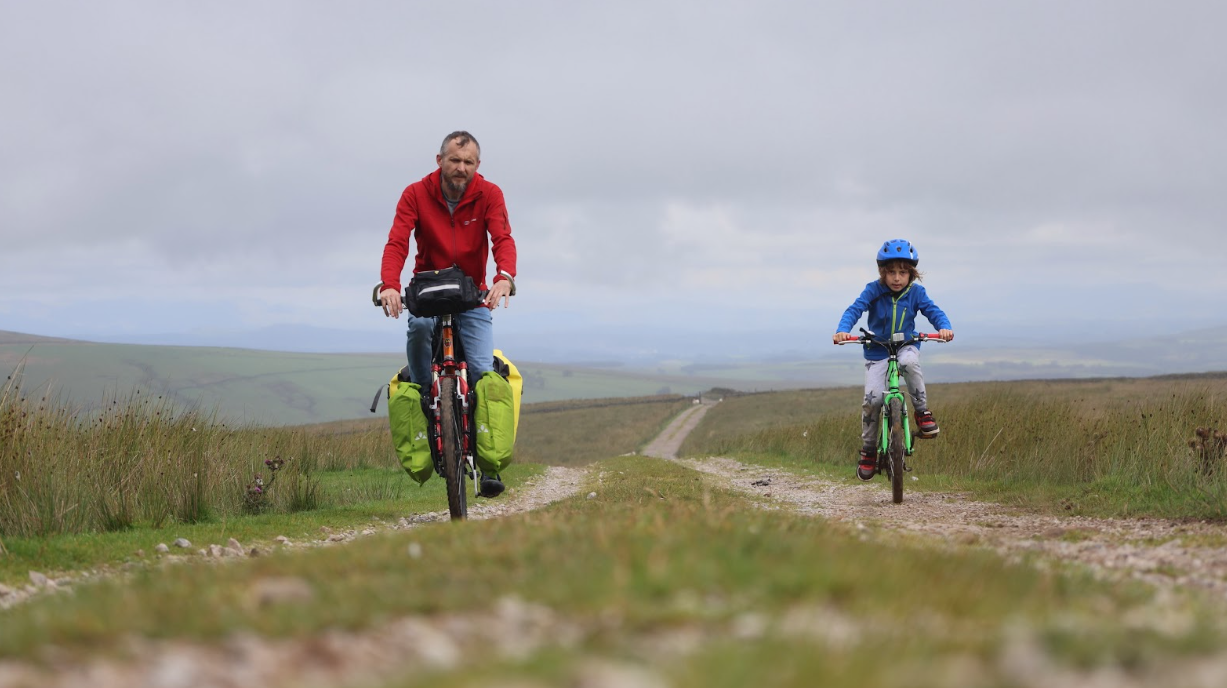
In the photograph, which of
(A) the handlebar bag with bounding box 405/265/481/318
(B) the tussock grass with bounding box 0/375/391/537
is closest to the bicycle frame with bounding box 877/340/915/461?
(A) the handlebar bag with bounding box 405/265/481/318

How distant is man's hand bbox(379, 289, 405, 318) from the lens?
7403 millimetres

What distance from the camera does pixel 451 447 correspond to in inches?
307

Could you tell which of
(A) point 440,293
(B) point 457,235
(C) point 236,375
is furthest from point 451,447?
(C) point 236,375

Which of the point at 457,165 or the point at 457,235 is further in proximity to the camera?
the point at 457,235

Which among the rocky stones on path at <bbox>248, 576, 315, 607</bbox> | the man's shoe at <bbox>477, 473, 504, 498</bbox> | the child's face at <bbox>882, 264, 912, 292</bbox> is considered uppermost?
the child's face at <bbox>882, 264, 912, 292</bbox>

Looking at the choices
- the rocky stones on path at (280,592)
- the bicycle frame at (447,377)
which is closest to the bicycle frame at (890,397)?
the bicycle frame at (447,377)

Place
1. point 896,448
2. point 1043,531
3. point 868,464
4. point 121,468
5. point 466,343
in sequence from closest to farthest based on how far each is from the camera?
1. point 1043,531
2. point 466,343
3. point 121,468
4. point 896,448
5. point 868,464

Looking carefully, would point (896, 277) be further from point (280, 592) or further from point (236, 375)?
point (236, 375)

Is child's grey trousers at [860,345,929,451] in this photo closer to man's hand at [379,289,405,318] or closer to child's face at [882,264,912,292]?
child's face at [882,264,912,292]

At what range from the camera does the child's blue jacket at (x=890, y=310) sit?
432 inches

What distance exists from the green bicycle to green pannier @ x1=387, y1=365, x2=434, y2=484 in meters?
5.22

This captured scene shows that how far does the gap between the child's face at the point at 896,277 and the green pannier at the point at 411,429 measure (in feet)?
19.2

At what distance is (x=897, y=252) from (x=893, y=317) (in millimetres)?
820

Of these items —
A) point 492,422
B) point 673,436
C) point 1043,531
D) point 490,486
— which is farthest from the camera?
point 673,436
